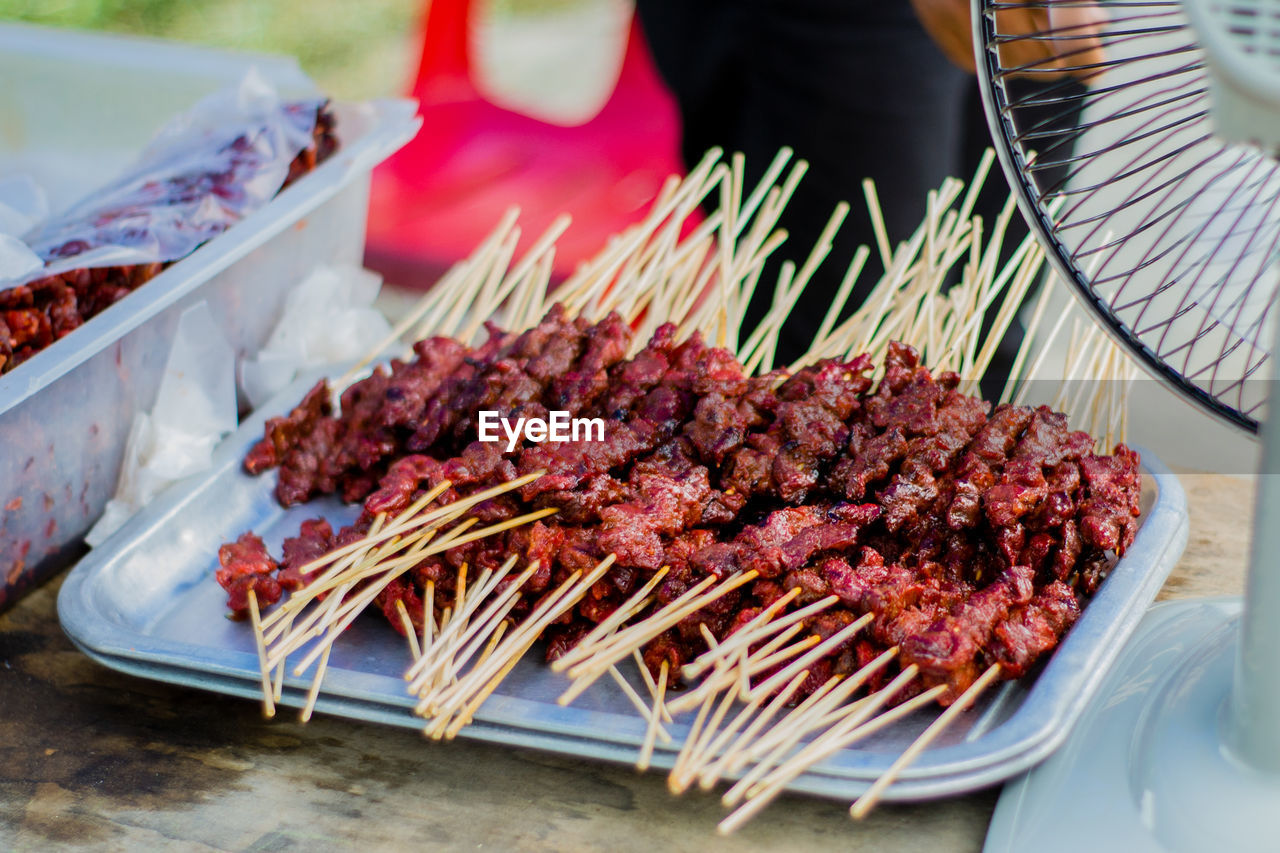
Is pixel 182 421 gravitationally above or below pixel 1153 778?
below

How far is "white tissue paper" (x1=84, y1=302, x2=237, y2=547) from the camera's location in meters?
1.93

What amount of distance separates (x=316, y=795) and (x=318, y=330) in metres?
1.25

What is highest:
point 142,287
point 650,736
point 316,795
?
point 142,287

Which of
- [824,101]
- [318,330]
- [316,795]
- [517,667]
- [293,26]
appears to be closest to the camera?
[316,795]

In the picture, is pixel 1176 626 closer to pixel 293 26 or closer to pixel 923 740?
pixel 923 740

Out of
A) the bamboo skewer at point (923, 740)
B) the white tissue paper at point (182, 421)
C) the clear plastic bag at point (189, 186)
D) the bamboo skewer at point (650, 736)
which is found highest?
the clear plastic bag at point (189, 186)

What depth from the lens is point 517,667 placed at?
1558 millimetres

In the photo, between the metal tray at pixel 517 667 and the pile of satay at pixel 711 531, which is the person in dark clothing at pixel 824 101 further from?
the metal tray at pixel 517 667

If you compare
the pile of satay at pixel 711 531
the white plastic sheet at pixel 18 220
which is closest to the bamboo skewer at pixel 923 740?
the pile of satay at pixel 711 531

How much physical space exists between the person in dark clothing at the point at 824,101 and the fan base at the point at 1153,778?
2.10 m

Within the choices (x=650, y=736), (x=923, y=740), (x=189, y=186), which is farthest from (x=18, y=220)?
(x=923, y=740)

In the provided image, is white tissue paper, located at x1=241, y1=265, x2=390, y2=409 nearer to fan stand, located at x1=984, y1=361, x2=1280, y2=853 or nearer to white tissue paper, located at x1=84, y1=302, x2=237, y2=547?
white tissue paper, located at x1=84, y1=302, x2=237, y2=547

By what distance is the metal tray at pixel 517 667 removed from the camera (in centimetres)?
124

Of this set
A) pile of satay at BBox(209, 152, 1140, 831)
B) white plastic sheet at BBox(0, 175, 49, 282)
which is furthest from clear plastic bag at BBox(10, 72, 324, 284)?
pile of satay at BBox(209, 152, 1140, 831)
